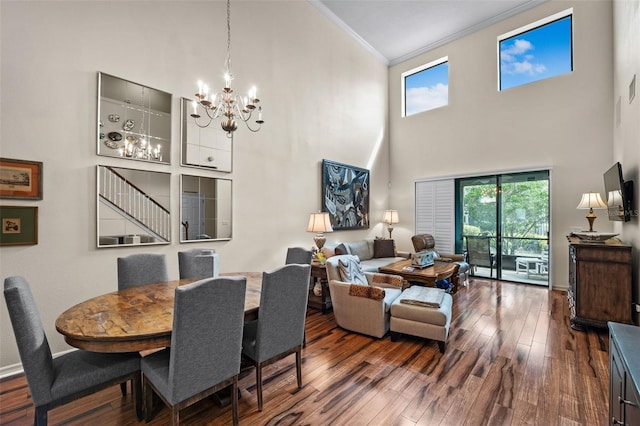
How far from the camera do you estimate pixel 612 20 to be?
464cm

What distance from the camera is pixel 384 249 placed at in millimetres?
→ 5984

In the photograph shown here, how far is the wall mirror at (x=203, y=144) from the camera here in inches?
140

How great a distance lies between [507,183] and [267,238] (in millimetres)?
4938

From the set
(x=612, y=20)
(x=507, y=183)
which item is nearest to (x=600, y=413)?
Answer: (x=507, y=183)

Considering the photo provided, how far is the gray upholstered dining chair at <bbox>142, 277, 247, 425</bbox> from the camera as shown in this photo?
5.08ft

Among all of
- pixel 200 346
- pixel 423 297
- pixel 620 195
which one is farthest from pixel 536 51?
pixel 200 346

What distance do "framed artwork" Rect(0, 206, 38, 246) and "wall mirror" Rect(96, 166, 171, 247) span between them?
47cm

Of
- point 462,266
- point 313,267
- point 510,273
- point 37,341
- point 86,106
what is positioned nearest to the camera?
point 37,341

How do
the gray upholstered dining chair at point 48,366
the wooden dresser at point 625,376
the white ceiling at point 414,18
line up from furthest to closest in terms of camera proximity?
the white ceiling at point 414,18 → the gray upholstered dining chair at point 48,366 → the wooden dresser at point 625,376

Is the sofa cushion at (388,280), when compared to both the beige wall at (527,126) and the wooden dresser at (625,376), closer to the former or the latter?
the wooden dresser at (625,376)

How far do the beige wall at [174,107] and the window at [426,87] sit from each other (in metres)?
2.13

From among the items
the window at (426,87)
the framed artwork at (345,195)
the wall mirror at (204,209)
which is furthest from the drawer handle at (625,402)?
the window at (426,87)

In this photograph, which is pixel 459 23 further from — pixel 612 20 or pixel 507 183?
pixel 507 183

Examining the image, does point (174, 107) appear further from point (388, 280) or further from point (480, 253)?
point (480, 253)
